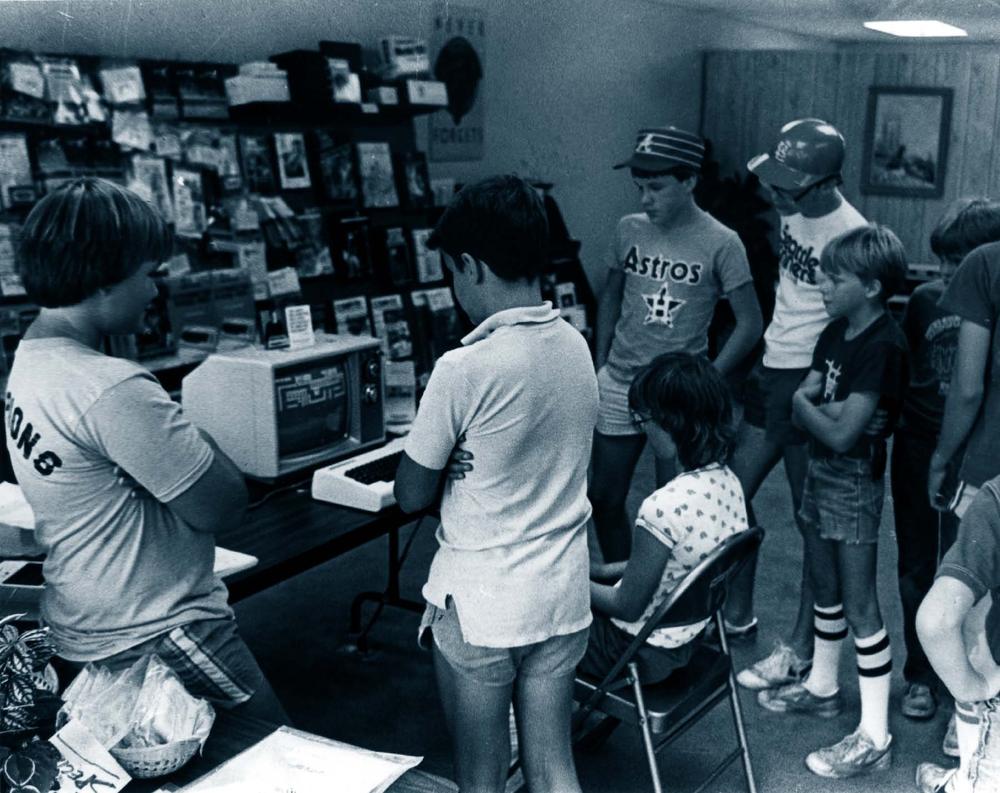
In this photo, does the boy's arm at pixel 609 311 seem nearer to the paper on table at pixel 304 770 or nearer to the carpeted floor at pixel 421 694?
the carpeted floor at pixel 421 694

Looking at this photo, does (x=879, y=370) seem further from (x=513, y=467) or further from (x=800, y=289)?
(x=513, y=467)

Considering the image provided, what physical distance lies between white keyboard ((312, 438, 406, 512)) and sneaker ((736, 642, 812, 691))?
1.24 meters

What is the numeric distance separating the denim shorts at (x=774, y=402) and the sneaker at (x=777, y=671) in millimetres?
625

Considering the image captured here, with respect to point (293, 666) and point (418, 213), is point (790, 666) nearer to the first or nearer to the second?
point (293, 666)

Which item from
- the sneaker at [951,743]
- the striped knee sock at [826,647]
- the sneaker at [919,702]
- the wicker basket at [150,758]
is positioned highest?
the wicker basket at [150,758]

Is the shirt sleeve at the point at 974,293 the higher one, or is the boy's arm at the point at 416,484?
the shirt sleeve at the point at 974,293

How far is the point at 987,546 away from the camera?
1633mm

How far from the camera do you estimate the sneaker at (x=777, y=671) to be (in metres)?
3.40

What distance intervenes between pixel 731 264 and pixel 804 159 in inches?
15.0

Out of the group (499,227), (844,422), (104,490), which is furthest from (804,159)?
(104,490)

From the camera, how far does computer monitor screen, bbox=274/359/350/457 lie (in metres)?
3.08

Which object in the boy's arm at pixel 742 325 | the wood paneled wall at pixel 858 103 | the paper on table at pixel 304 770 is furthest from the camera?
the wood paneled wall at pixel 858 103

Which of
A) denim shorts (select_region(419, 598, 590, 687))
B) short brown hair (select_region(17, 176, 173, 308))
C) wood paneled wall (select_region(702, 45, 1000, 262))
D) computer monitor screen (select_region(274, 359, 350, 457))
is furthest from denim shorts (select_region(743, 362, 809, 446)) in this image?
wood paneled wall (select_region(702, 45, 1000, 262))

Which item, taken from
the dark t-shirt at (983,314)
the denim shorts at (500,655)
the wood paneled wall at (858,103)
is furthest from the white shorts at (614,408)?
the wood paneled wall at (858,103)
